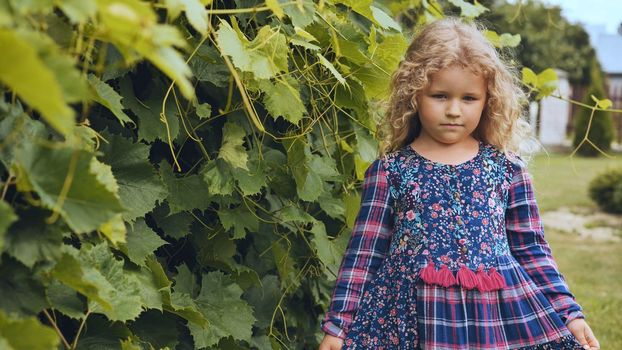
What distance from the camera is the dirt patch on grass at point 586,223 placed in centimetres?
896

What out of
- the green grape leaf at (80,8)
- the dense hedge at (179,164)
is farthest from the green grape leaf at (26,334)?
the green grape leaf at (80,8)

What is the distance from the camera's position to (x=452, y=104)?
2260mm

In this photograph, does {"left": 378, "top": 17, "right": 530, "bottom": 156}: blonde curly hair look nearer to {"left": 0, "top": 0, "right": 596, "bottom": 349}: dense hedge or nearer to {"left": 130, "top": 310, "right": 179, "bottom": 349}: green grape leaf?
{"left": 0, "top": 0, "right": 596, "bottom": 349}: dense hedge

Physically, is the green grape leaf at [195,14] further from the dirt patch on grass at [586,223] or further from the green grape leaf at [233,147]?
the dirt patch on grass at [586,223]

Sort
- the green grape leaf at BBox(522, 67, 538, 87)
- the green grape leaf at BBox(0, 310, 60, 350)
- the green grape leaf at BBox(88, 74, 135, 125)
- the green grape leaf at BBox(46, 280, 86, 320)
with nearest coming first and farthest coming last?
1. the green grape leaf at BBox(0, 310, 60, 350)
2. the green grape leaf at BBox(46, 280, 86, 320)
3. the green grape leaf at BBox(88, 74, 135, 125)
4. the green grape leaf at BBox(522, 67, 538, 87)

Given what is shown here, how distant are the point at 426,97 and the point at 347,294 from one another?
55 centimetres

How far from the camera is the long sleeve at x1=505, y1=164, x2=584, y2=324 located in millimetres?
2227

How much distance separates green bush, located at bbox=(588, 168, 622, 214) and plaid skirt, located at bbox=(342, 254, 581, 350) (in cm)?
844

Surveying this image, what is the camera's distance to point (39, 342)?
120cm

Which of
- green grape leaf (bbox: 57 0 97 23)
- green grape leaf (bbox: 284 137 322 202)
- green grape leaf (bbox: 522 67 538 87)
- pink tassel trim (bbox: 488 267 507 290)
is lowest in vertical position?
pink tassel trim (bbox: 488 267 507 290)

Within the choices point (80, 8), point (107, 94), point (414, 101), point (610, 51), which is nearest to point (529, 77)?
point (414, 101)

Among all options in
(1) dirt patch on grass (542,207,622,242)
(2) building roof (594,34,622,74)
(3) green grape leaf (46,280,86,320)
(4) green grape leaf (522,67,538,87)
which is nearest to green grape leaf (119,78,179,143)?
(3) green grape leaf (46,280,86,320)

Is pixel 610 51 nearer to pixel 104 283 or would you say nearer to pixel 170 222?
pixel 170 222

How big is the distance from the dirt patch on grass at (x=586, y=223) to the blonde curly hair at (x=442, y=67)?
676 centimetres
